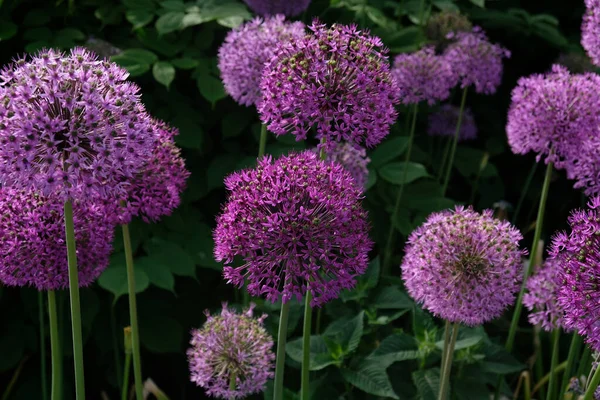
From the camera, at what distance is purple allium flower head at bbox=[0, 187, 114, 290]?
2.49 m

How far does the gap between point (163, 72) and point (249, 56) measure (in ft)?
2.25

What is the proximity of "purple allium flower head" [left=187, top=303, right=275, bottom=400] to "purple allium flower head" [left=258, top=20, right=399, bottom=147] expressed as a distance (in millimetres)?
899

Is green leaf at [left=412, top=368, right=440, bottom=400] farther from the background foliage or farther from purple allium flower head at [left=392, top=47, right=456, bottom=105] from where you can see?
purple allium flower head at [left=392, top=47, right=456, bottom=105]

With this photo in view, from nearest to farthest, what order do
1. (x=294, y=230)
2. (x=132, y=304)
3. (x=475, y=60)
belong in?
(x=294, y=230) → (x=132, y=304) → (x=475, y=60)

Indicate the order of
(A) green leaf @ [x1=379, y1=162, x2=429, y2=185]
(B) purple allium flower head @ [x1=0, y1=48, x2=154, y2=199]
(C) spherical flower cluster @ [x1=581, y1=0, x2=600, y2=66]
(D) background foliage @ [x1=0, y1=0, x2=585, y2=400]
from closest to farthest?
(B) purple allium flower head @ [x1=0, y1=48, x2=154, y2=199], (C) spherical flower cluster @ [x1=581, y1=0, x2=600, y2=66], (D) background foliage @ [x1=0, y1=0, x2=585, y2=400], (A) green leaf @ [x1=379, y1=162, x2=429, y2=185]

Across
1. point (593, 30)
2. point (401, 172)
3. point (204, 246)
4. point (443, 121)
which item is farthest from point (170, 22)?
point (593, 30)

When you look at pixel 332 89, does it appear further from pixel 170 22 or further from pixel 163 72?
pixel 170 22

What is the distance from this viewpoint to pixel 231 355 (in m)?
2.93

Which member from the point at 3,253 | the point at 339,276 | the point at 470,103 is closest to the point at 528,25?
the point at 470,103

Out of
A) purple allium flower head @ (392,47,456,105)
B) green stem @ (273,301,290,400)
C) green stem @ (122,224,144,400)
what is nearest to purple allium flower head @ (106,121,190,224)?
green stem @ (122,224,144,400)

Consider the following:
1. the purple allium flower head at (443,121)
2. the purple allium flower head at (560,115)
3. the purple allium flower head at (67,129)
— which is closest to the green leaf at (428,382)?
the purple allium flower head at (560,115)

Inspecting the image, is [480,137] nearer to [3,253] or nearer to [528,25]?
[528,25]

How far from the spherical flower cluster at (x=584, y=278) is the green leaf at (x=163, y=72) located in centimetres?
243

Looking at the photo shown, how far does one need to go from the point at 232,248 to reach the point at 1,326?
259 cm
